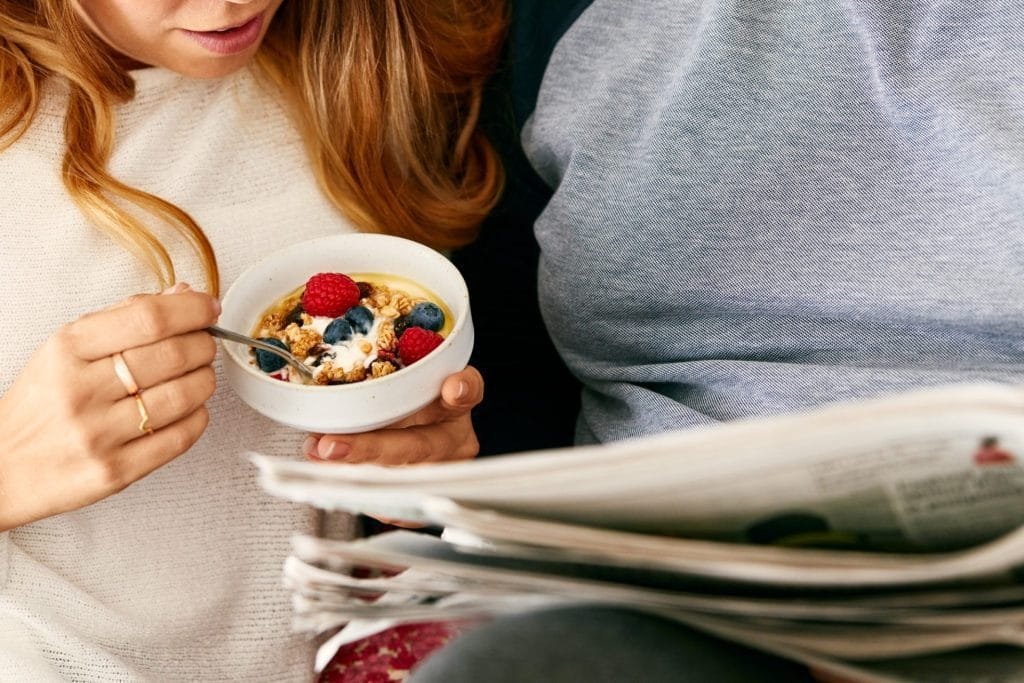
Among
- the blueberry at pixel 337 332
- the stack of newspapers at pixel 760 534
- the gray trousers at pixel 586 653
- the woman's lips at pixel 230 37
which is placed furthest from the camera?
the woman's lips at pixel 230 37

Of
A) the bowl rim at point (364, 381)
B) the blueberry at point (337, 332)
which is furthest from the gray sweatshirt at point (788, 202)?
the blueberry at point (337, 332)

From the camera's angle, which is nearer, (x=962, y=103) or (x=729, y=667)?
(x=729, y=667)

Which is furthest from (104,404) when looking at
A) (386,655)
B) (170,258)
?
(386,655)

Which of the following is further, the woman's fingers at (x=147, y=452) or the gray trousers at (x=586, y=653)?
the woman's fingers at (x=147, y=452)

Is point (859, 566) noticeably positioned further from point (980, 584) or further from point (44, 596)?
point (44, 596)

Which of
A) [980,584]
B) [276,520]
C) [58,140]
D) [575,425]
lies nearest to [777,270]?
[575,425]

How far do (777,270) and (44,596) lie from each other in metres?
0.87

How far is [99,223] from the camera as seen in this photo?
1104 mm

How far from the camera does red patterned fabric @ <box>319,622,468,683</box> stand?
44.1 inches

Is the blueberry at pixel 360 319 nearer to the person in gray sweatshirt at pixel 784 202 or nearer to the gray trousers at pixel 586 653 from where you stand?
the person in gray sweatshirt at pixel 784 202

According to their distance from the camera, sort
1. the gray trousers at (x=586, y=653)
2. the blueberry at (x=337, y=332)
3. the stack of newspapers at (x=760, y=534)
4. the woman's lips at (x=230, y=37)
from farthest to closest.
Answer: the woman's lips at (x=230, y=37) < the blueberry at (x=337, y=332) < the gray trousers at (x=586, y=653) < the stack of newspapers at (x=760, y=534)

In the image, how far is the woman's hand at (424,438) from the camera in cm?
95

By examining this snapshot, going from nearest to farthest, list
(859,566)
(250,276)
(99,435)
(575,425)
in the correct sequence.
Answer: (859,566), (99,435), (250,276), (575,425)

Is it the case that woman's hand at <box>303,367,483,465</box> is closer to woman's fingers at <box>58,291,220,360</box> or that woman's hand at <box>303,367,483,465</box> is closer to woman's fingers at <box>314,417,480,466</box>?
woman's fingers at <box>314,417,480,466</box>
